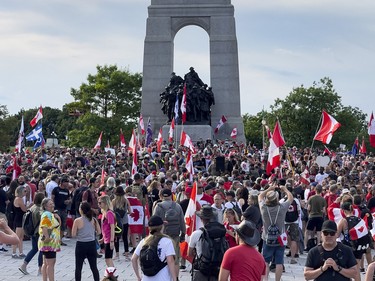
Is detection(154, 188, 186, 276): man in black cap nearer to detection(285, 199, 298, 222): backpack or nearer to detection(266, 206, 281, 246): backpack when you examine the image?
detection(266, 206, 281, 246): backpack

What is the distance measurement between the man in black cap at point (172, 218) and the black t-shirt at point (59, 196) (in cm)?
502

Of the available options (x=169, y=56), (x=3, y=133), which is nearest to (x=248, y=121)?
(x=3, y=133)

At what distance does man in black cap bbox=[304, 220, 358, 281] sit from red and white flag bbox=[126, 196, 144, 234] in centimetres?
809

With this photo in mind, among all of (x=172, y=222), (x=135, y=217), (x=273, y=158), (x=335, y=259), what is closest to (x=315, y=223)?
(x=273, y=158)

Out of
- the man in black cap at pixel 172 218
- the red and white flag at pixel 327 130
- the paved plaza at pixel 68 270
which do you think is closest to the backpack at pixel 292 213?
the paved plaza at pixel 68 270

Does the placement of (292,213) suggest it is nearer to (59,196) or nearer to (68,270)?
(68,270)

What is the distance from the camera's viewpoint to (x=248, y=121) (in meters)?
91.1

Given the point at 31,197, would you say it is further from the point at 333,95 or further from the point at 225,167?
the point at 333,95

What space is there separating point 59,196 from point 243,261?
31.7 ft

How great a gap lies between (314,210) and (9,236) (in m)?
10.1

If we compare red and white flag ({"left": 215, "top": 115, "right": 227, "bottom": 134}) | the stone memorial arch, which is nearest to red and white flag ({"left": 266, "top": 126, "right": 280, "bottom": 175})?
red and white flag ({"left": 215, "top": 115, "right": 227, "bottom": 134})

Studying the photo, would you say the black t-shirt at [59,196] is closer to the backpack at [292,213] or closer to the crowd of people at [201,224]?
the crowd of people at [201,224]

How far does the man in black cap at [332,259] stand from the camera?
7.17 m

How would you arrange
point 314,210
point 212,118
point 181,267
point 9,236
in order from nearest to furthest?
point 9,236 → point 181,267 → point 314,210 → point 212,118
